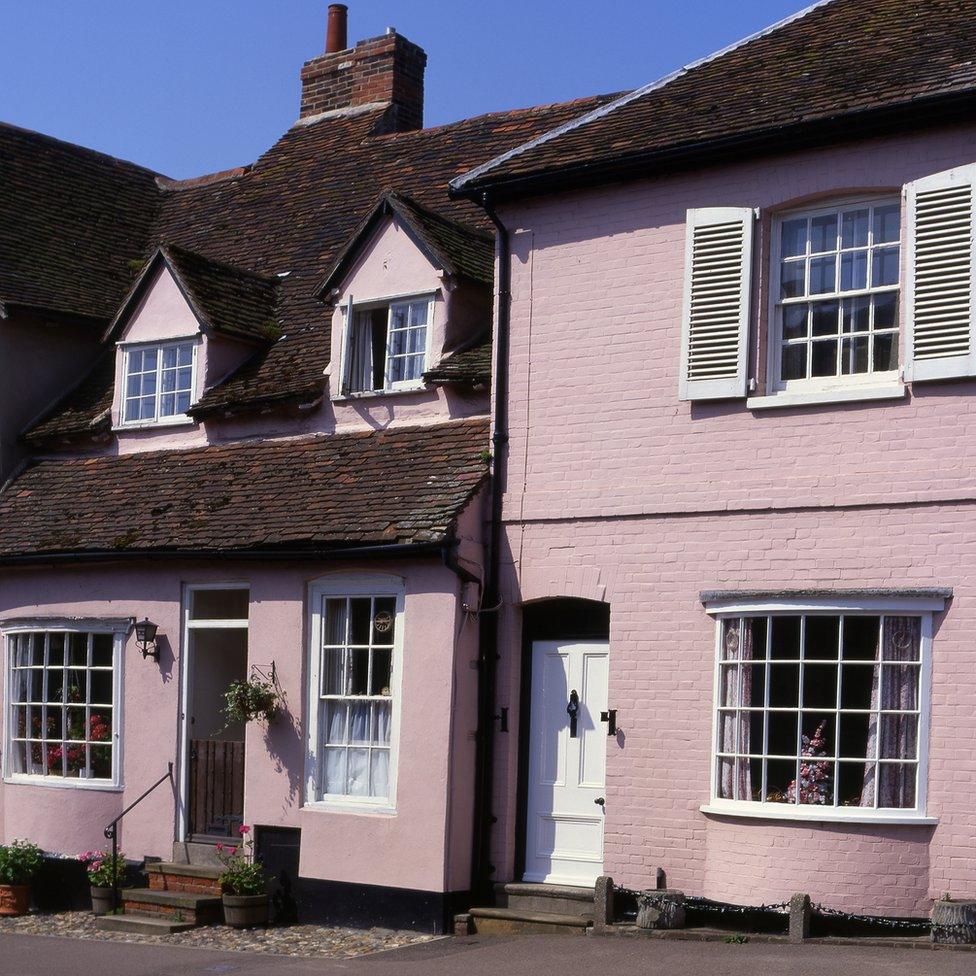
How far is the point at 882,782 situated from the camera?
12.9m

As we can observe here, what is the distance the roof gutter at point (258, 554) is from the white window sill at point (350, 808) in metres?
2.28

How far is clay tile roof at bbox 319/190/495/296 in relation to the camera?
1656 cm

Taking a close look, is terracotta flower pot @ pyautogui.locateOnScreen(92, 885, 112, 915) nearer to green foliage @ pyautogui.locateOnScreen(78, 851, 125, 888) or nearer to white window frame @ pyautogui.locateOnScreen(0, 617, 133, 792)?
green foliage @ pyautogui.locateOnScreen(78, 851, 125, 888)

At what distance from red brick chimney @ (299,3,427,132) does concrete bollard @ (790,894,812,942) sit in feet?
43.5

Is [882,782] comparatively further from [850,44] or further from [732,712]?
[850,44]

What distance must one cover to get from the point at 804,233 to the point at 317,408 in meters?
5.78

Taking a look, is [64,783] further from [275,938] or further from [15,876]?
[275,938]

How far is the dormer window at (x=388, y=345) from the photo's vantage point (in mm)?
16828

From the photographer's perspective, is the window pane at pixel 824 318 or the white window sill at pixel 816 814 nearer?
the white window sill at pixel 816 814

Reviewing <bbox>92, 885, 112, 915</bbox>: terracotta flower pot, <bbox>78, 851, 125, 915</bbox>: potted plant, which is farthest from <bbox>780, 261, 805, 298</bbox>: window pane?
<bbox>92, 885, 112, 915</bbox>: terracotta flower pot

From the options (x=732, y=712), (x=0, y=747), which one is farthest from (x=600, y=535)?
(x=0, y=747)

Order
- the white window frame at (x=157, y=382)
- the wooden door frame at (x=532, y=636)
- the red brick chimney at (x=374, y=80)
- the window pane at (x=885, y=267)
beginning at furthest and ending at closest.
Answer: the red brick chimney at (x=374, y=80), the white window frame at (x=157, y=382), the wooden door frame at (x=532, y=636), the window pane at (x=885, y=267)

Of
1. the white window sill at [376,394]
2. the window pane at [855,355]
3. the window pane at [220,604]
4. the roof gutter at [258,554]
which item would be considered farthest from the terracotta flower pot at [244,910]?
the window pane at [855,355]

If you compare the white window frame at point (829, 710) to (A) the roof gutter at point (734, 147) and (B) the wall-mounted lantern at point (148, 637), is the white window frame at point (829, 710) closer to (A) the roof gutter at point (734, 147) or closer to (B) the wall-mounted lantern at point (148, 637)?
(A) the roof gutter at point (734, 147)
